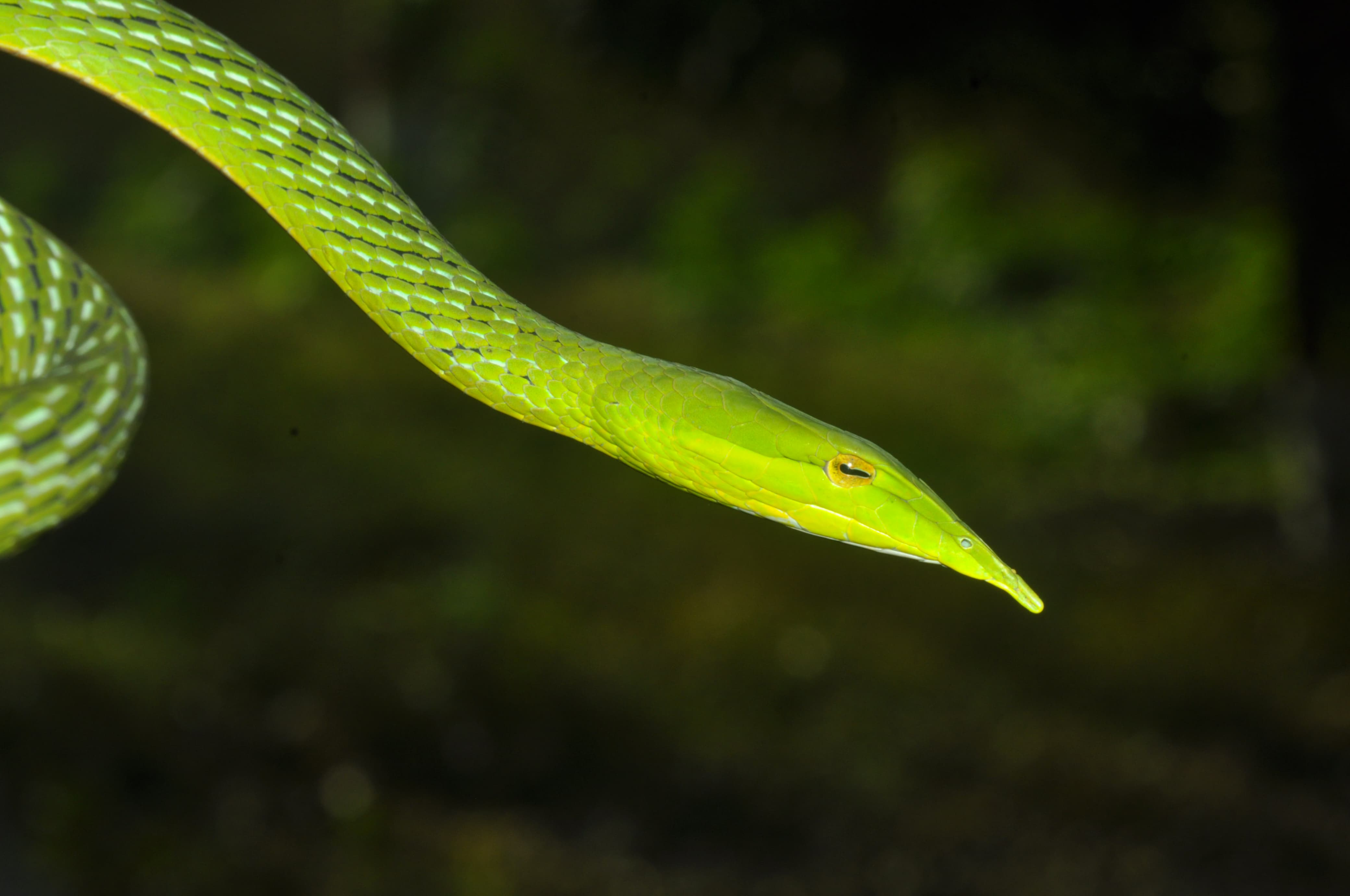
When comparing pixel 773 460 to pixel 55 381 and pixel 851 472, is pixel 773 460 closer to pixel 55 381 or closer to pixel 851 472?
pixel 851 472

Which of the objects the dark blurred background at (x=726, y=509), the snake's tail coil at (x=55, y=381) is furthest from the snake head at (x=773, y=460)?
the dark blurred background at (x=726, y=509)

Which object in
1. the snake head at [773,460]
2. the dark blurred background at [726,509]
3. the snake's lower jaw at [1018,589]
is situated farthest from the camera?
the dark blurred background at [726,509]

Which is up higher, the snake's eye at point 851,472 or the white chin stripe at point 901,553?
the snake's eye at point 851,472

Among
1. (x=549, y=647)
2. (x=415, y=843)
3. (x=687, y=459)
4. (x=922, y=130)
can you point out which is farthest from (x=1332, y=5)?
(x=415, y=843)

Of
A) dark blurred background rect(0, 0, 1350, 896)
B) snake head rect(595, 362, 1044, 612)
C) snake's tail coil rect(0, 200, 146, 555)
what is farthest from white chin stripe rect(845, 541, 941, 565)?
dark blurred background rect(0, 0, 1350, 896)

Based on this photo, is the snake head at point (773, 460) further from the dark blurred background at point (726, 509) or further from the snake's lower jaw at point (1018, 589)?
the dark blurred background at point (726, 509)

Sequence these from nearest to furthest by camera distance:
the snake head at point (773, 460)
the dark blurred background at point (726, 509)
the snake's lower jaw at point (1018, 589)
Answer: the snake's lower jaw at point (1018, 589), the snake head at point (773, 460), the dark blurred background at point (726, 509)

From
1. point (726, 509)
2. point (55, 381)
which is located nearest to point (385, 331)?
point (55, 381)
